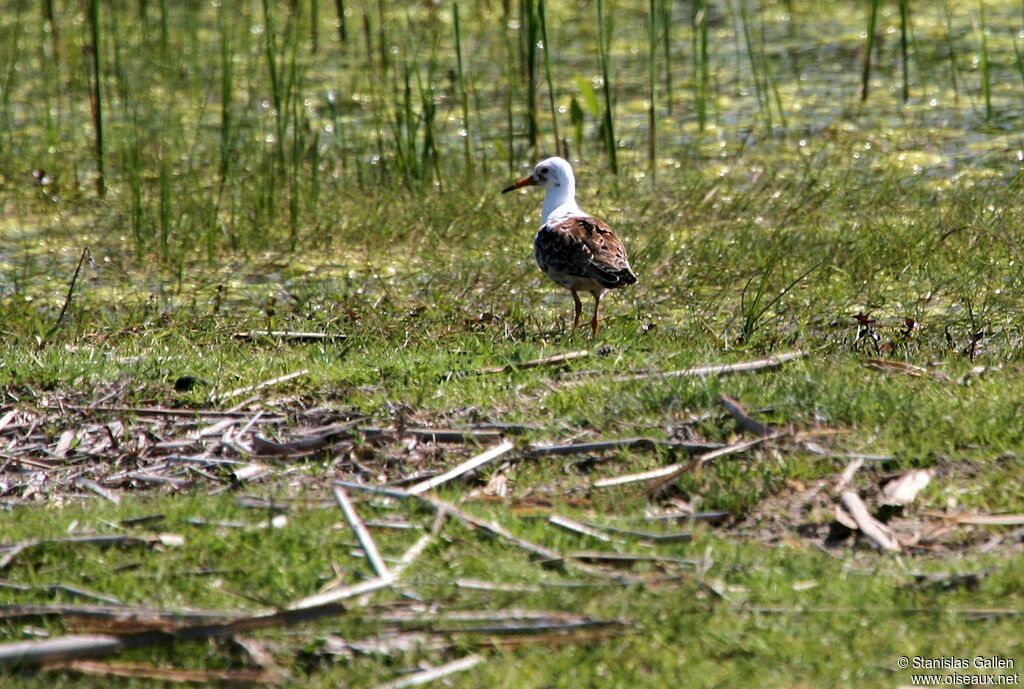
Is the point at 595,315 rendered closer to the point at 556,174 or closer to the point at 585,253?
the point at 585,253

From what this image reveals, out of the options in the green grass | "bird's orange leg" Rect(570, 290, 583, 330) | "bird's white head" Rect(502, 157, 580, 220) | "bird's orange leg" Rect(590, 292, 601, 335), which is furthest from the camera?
"bird's white head" Rect(502, 157, 580, 220)

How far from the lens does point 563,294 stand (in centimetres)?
859

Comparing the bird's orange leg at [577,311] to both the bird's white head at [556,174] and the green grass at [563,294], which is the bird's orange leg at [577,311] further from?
the bird's white head at [556,174]

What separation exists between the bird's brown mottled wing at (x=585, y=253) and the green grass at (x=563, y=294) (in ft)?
0.91

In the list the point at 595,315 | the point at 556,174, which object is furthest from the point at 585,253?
the point at 556,174

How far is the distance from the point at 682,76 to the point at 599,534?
8539mm

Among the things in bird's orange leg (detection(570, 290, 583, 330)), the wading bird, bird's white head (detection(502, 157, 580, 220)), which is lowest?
bird's orange leg (detection(570, 290, 583, 330))

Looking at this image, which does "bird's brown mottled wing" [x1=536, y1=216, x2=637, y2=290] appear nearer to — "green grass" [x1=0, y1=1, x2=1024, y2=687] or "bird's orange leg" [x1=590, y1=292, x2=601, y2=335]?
"bird's orange leg" [x1=590, y1=292, x2=601, y2=335]

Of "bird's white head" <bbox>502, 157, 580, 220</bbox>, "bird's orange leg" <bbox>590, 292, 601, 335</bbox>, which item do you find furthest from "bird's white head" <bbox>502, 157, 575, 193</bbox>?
"bird's orange leg" <bbox>590, 292, 601, 335</bbox>

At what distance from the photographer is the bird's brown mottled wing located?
7.23 meters

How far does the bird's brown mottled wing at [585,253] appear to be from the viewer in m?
7.23

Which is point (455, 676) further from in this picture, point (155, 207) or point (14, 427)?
point (155, 207)

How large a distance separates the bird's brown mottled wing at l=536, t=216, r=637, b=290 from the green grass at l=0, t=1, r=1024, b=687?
28 cm

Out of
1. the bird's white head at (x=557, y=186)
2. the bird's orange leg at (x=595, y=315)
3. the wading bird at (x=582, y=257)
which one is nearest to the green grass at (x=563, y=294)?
the bird's orange leg at (x=595, y=315)
